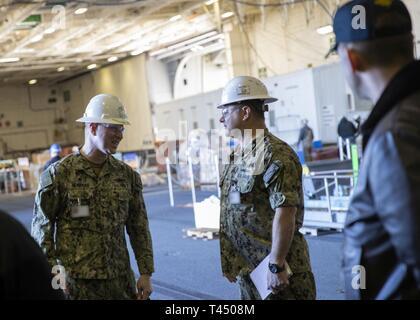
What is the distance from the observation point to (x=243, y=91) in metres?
3.37

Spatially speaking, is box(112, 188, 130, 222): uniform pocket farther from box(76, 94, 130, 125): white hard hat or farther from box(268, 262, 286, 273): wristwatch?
box(268, 262, 286, 273): wristwatch

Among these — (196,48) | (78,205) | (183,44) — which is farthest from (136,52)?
(78,205)

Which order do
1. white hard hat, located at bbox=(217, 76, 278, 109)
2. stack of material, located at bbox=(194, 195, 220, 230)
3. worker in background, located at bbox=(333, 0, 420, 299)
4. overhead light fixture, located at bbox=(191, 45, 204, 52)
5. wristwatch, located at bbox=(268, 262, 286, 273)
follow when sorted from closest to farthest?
worker in background, located at bbox=(333, 0, 420, 299) < wristwatch, located at bbox=(268, 262, 286, 273) < white hard hat, located at bbox=(217, 76, 278, 109) < stack of material, located at bbox=(194, 195, 220, 230) < overhead light fixture, located at bbox=(191, 45, 204, 52)

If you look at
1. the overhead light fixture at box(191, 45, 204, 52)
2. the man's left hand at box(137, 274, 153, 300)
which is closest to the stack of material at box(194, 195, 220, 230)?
the man's left hand at box(137, 274, 153, 300)

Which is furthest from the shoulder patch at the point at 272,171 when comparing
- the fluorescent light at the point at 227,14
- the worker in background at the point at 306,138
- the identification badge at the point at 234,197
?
the fluorescent light at the point at 227,14

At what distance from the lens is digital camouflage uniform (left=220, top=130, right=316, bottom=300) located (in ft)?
10.3

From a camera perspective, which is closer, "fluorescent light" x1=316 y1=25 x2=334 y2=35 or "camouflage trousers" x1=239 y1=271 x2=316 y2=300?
"camouflage trousers" x1=239 y1=271 x2=316 y2=300

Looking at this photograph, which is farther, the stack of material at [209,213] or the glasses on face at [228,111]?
the stack of material at [209,213]

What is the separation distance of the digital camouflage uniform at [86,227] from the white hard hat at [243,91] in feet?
2.47

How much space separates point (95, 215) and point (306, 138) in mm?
13136

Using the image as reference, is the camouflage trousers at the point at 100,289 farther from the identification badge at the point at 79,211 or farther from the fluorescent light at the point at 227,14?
the fluorescent light at the point at 227,14

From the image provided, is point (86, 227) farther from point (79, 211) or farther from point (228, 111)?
point (228, 111)

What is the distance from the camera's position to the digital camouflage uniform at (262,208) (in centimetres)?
314

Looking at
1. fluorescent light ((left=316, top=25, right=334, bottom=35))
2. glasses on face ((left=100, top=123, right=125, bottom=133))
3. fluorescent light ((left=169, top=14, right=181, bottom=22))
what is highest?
fluorescent light ((left=169, top=14, right=181, bottom=22))
